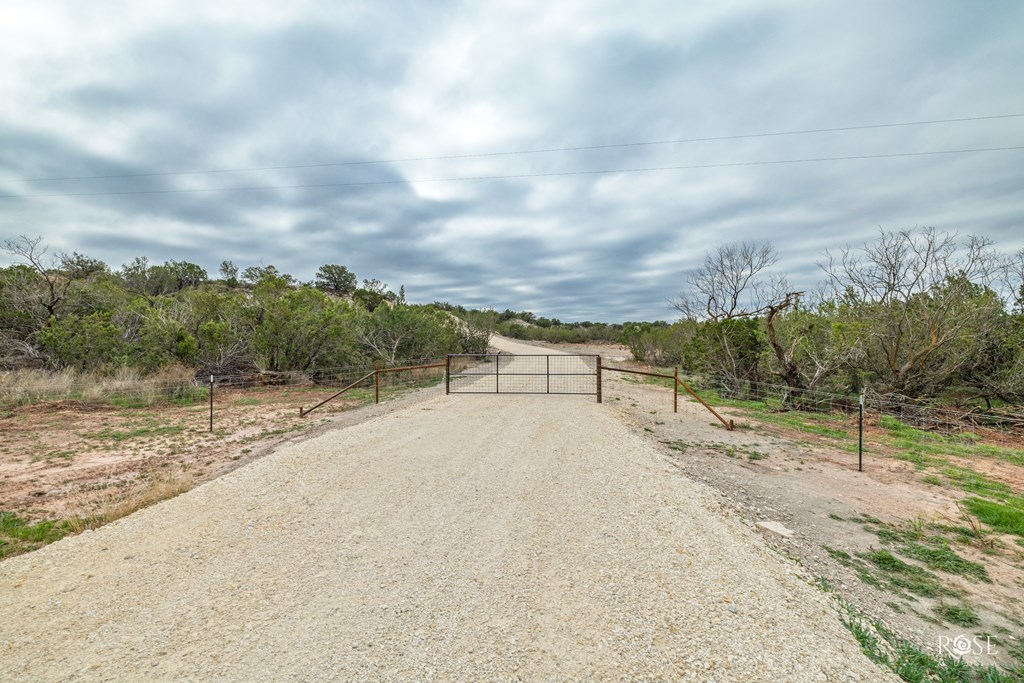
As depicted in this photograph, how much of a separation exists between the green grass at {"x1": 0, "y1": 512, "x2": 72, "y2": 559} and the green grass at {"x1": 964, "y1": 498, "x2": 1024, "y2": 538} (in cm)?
1064

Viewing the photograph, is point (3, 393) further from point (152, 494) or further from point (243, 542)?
point (243, 542)

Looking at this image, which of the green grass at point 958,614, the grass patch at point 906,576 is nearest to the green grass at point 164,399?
the grass patch at point 906,576

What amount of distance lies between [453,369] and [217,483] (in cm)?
1656

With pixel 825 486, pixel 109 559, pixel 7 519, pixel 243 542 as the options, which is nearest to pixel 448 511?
pixel 243 542

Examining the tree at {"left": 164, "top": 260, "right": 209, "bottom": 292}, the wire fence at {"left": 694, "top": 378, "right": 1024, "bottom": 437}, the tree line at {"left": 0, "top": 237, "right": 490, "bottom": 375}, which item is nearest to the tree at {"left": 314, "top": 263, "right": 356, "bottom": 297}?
the tree at {"left": 164, "top": 260, "right": 209, "bottom": 292}

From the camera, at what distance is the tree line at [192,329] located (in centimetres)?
1520

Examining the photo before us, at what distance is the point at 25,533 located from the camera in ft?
14.5

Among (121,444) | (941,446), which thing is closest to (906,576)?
(941,446)

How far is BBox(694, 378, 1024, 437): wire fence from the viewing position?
37.6 feet

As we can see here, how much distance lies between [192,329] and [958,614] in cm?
2205

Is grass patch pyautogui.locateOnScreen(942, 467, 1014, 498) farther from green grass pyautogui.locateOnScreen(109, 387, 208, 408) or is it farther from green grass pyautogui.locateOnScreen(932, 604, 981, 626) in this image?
green grass pyautogui.locateOnScreen(109, 387, 208, 408)

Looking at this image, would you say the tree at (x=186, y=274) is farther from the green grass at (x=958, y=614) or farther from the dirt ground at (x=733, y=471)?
the green grass at (x=958, y=614)

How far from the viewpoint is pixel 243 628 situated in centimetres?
298

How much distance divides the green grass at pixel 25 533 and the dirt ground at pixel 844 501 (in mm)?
7651
